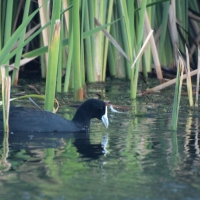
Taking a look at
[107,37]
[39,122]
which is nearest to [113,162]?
[39,122]

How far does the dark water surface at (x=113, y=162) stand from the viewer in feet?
12.1

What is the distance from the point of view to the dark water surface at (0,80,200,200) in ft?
12.1

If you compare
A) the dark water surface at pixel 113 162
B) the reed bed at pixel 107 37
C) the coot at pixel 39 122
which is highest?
the reed bed at pixel 107 37

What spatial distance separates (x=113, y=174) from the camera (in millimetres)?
4094

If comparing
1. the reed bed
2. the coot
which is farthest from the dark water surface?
the reed bed

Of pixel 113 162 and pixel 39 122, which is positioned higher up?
pixel 39 122

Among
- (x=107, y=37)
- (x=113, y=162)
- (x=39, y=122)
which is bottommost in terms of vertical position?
(x=113, y=162)

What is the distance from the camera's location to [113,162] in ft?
14.6

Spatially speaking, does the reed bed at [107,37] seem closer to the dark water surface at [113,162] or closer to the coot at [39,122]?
the coot at [39,122]

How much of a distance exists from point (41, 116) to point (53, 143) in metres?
0.57

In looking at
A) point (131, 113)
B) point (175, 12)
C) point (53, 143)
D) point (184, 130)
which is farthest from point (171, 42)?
point (53, 143)

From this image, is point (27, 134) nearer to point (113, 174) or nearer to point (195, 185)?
point (113, 174)

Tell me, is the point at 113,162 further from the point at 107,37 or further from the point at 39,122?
the point at 107,37

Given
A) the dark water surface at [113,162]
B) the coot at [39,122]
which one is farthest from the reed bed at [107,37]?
the dark water surface at [113,162]
